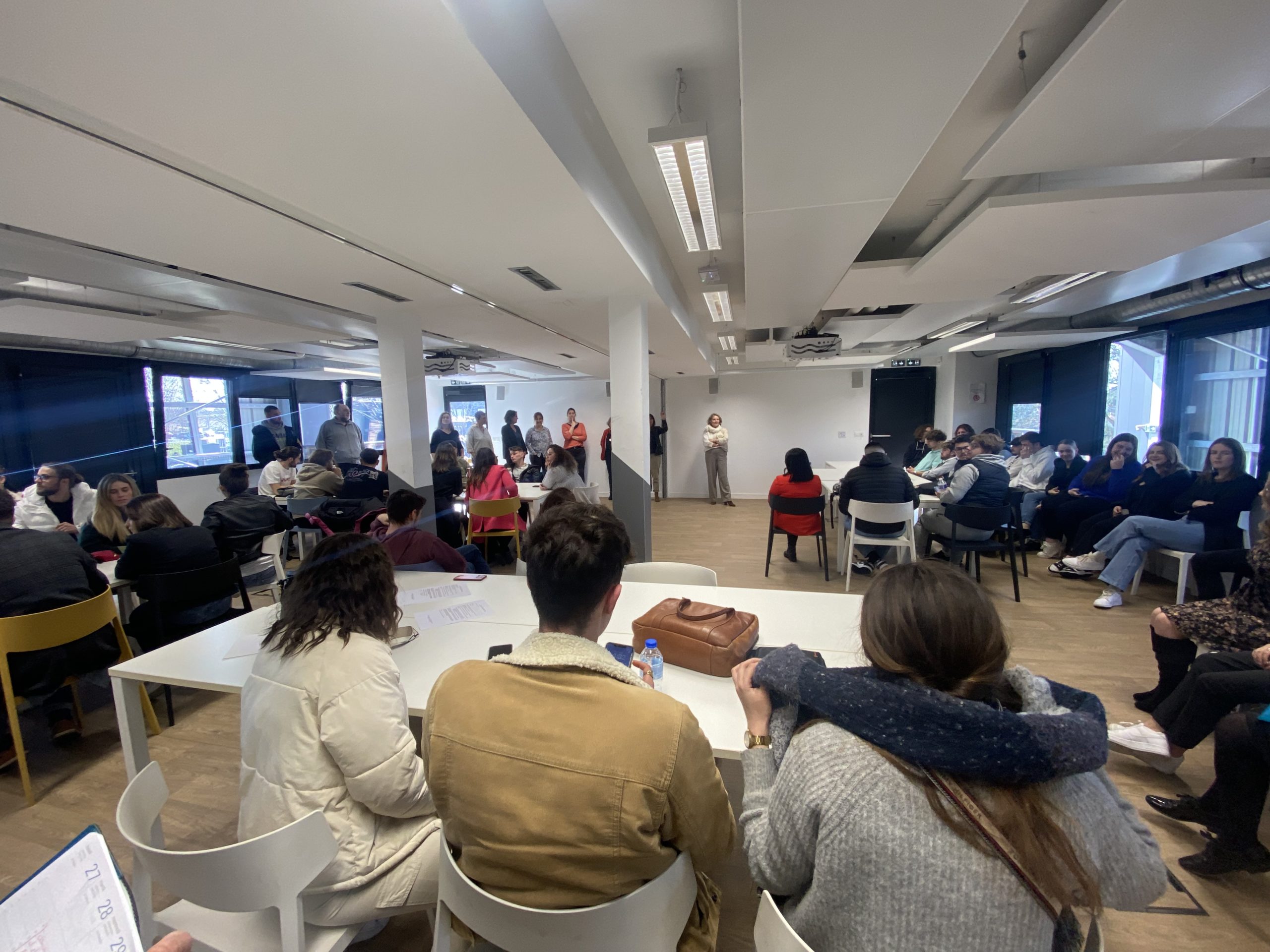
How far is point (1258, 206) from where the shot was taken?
2.81 metres

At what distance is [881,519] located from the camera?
4.37m

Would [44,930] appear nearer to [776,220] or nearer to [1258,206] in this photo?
[776,220]

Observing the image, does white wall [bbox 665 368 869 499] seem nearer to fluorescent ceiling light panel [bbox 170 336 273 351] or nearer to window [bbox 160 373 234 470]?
fluorescent ceiling light panel [bbox 170 336 273 351]

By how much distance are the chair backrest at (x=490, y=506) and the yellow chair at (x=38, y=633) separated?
261cm

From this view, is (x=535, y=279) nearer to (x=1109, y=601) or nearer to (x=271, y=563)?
(x=271, y=563)

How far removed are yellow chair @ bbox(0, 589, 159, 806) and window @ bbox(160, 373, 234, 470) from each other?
5984 mm

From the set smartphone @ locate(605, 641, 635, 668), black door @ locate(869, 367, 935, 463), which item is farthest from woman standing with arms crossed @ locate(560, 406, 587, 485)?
smartphone @ locate(605, 641, 635, 668)

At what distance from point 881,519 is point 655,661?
3.46 meters

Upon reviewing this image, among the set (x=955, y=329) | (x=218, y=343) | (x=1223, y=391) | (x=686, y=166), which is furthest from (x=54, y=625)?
(x=1223, y=391)

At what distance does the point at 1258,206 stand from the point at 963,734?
13.5ft

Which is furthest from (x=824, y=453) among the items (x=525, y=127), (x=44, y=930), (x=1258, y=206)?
(x=44, y=930)

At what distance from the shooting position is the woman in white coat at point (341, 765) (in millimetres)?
1163

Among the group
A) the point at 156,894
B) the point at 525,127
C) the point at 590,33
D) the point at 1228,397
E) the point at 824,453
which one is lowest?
the point at 156,894

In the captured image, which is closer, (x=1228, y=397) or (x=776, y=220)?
(x=776, y=220)
